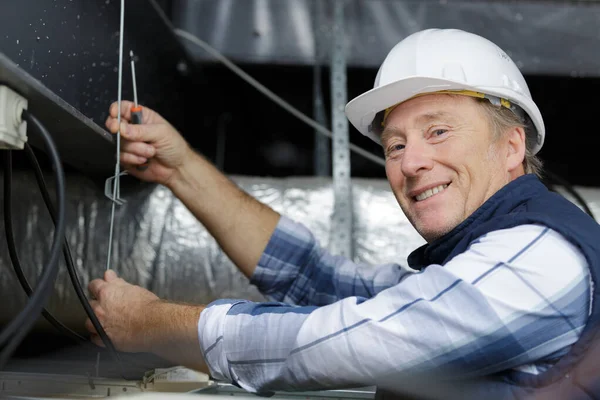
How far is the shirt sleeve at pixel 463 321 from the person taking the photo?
0.78 metres

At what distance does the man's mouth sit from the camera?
1055mm

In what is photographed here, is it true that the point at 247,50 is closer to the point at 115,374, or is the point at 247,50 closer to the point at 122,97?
the point at 122,97

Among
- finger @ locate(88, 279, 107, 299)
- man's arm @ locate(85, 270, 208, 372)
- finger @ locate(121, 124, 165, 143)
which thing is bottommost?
man's arm @ locate(85, 270, 208, 372)

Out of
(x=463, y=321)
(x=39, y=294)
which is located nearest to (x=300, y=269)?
(x=463, y=321)

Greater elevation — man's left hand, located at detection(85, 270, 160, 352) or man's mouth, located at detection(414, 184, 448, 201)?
man's mouth, located at detection(414, 184, 448, 201)

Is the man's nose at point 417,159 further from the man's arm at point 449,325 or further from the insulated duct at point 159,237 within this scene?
the insulated duct at point 159,237

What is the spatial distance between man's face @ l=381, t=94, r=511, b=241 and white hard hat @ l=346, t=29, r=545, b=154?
3cm

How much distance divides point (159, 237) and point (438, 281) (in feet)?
2.89

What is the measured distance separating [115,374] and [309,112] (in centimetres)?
156

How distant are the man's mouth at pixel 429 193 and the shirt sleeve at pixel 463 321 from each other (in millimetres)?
218

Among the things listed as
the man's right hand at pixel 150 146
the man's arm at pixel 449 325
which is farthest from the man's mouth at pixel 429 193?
the man's right hand at pixel 150 146

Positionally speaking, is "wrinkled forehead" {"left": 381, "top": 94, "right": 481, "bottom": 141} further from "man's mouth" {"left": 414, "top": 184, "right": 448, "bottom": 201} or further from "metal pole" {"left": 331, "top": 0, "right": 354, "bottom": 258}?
"metal pole" {"left": 331, "top": 0, "right": 354, "bottom": 258}

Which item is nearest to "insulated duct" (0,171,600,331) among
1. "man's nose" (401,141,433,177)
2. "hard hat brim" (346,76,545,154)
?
"hard hat brim" (346,76,545,154)

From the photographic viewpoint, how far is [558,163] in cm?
250
